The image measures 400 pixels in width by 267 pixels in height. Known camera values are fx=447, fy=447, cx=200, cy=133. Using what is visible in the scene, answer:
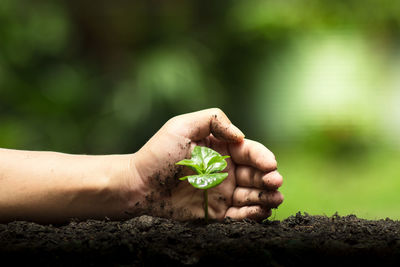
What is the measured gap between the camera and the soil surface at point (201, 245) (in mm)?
756

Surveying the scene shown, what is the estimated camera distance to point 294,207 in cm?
227

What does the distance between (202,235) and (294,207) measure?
1.49 m

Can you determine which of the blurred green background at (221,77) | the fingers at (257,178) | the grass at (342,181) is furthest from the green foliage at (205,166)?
the blurred green background at (221,77)

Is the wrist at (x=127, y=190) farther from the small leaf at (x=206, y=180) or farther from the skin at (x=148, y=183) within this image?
the small leaf at (x=206, y=180)

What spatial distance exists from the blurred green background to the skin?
1.75 meters

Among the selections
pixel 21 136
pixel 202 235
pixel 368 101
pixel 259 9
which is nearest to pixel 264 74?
pixel 259 9

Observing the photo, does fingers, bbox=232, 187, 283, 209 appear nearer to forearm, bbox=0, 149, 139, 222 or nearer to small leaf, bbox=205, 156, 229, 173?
small leaf, bbox=205, 156, 229, 173

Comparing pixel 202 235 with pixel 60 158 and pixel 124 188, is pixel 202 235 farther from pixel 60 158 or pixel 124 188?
pixel 60 158

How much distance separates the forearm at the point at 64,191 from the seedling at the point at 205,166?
0.20 meters

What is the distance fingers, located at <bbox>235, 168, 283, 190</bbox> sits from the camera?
99cm

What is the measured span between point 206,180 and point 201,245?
0.55 ft

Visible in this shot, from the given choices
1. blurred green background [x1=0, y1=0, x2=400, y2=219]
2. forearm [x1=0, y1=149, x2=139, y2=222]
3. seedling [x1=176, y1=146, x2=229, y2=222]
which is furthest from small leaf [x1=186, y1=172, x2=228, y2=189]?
blurred green background [x1=0, y1=0, x2=400, y2=219]

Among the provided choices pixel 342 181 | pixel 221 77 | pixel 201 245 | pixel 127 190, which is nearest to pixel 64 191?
pixel 127 190

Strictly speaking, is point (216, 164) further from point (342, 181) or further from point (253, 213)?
point (342, 181)
